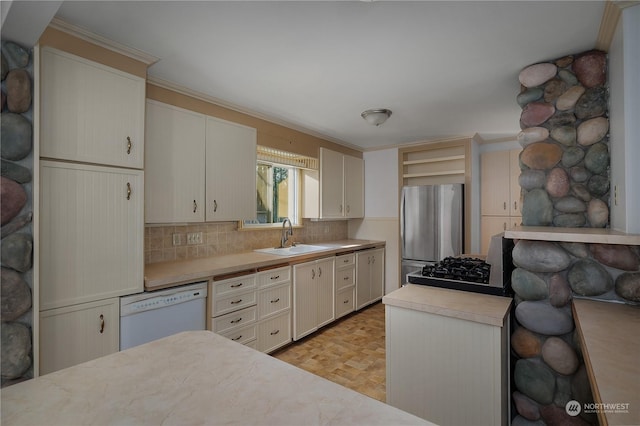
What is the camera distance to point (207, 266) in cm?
246

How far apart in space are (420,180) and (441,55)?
2.84 metres

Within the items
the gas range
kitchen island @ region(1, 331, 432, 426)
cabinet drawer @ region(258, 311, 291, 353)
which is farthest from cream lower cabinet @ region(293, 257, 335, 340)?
kitchen island @ region(1, 331, 432, 426)

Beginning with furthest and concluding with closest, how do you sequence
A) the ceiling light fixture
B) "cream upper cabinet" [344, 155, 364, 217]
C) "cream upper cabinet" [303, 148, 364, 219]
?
"cream upper cabinet" [344, 155, 364, 217] → "cream upper cabinet" [303, 148, 364, 219] → the ceiling light fixture

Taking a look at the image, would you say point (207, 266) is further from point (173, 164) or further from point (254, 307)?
point (173, 164)

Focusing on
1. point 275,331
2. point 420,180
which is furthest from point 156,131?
point 420,180

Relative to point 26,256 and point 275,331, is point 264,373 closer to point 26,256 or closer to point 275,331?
point 26,256

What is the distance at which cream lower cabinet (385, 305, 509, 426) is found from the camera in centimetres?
151

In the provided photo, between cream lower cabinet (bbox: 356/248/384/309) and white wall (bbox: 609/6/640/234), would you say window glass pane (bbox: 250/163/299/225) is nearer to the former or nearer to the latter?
cream lower cabinet (bbox: 356/248/384/309)

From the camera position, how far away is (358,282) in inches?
161

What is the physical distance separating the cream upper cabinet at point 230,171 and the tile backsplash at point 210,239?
295 millimetres

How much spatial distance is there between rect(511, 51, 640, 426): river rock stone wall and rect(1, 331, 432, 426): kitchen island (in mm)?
1510

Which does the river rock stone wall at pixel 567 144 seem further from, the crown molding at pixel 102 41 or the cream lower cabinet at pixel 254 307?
the crown molding at pixel 102 41


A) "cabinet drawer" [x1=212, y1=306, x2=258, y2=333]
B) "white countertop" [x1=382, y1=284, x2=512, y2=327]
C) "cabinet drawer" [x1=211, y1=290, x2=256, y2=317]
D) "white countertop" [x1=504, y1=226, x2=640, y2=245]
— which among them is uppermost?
"white countertop" [x1=504, y1=226, x2=640, y2=245]

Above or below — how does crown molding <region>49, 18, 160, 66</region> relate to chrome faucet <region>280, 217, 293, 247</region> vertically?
above
